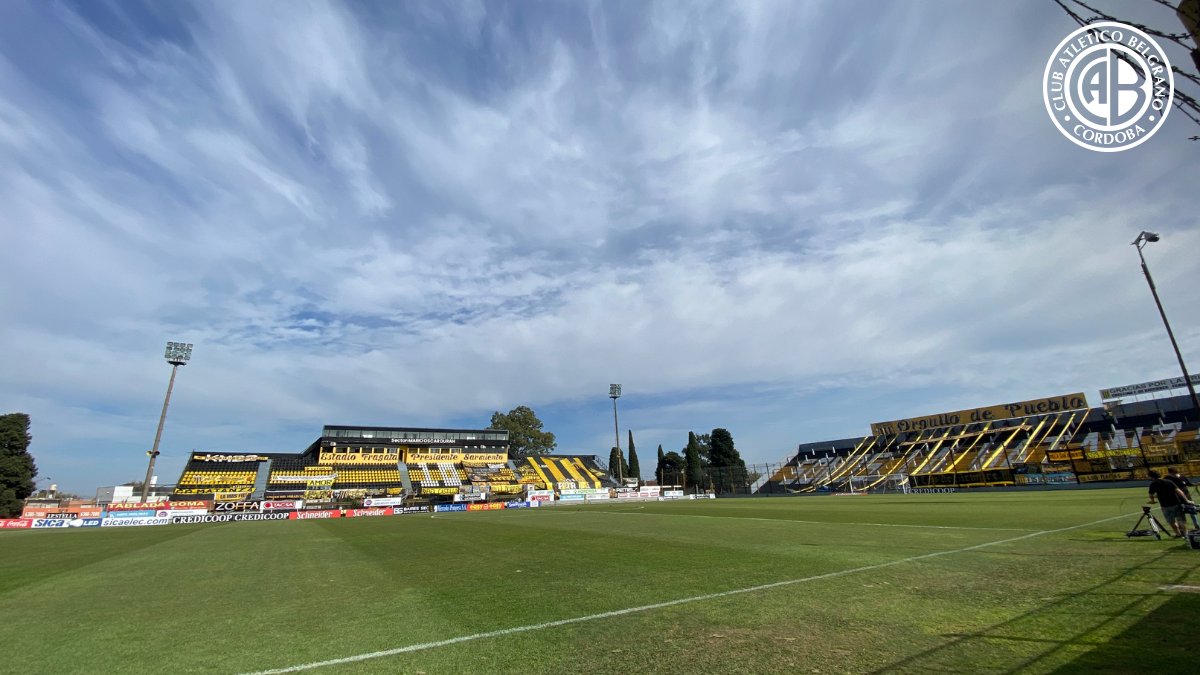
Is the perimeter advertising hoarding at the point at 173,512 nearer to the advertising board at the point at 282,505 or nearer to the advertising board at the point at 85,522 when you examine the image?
the advertising board at the point at 85,522

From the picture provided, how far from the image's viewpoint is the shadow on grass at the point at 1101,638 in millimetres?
3869

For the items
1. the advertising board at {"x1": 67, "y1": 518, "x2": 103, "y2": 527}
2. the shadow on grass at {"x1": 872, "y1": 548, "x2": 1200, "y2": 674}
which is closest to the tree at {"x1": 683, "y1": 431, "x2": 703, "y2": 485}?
the advertising board at {"x1": 67, "y1": 518, "x2": 103, "y2": 527}

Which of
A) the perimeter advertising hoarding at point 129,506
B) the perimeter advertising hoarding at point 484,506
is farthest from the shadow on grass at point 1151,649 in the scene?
the perimeter advertising hoarding at point 129,506

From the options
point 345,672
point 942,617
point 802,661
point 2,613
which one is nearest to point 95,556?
point 2,613

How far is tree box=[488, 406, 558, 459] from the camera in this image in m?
94.2

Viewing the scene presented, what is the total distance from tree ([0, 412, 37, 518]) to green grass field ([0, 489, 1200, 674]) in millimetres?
44154

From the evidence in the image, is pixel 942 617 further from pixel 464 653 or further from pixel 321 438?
pixel 321 438

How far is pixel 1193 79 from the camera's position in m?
7.14

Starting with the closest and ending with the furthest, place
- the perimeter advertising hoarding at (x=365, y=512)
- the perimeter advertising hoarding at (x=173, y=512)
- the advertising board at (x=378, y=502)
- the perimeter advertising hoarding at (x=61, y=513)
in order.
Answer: the perimeter advertising hoarding at (x=61, y=513) < the perimeter advertising hoarding at (x=173, y=512) < the perimeter advertising hoarding at (x=365, y=512) < the advertising board at (x=378, y=502)

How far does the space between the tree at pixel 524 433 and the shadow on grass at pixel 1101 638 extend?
90999mm

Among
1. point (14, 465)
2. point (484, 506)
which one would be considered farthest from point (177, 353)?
point (484, 506)

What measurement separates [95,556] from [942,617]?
21.5 meters

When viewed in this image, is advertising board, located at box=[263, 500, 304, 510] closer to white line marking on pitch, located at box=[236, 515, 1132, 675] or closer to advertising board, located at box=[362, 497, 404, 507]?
advertising board, located at box=[362, 497, 404, 507]

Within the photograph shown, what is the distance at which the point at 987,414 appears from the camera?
2571 inches
